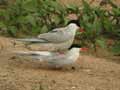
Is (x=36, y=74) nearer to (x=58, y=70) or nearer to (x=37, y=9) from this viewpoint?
(x=58, y=70)

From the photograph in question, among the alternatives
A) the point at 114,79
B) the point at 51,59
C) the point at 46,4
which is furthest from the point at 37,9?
the point at 114,79

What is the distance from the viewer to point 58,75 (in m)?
6.25

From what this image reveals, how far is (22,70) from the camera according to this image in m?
6.42

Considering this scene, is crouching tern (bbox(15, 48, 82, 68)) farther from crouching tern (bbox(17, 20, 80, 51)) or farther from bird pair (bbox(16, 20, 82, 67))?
crouching tern (bbox(17, 20, 80, 51))

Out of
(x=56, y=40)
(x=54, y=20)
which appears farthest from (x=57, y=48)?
(x=54, y=20)

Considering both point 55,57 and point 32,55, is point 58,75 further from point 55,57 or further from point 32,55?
point 32,55

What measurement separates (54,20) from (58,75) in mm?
2182

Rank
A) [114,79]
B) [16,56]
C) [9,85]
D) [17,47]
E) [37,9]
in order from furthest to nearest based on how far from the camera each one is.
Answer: [37,9], [17,47], [16,56], [114,79], [9,85]

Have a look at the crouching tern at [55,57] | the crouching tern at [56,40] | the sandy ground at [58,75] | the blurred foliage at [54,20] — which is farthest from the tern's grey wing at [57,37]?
the blurred foliage at [54,20]

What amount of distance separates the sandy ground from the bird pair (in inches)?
5.4

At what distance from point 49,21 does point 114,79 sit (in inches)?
98.2

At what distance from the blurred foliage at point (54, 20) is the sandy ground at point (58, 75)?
2.49ft

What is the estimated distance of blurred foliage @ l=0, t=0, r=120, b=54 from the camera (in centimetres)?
802

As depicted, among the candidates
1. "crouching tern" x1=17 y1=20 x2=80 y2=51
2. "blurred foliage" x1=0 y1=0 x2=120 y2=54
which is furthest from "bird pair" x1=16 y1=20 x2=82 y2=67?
"blurred foliage" x1=0 y1=0 x2=120 y2=54
